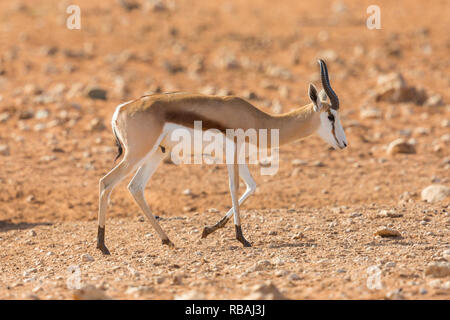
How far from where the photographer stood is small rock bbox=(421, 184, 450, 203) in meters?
8.62

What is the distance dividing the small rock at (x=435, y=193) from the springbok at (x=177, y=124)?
68.7 inches

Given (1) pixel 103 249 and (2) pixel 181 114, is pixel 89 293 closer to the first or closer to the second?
(1) pixel 103 249

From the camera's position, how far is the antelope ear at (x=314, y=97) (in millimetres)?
7455

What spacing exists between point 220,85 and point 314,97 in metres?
7.80

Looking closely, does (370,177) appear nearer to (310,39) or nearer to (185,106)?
(185,106)

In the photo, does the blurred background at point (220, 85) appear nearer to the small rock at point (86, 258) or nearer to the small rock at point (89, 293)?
the small rock at point (86, 258)

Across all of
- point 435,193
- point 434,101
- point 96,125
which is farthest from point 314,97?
point 434,101

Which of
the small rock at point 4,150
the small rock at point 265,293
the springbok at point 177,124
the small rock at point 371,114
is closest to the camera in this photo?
the small rock at point 265,293

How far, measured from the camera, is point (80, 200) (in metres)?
9.55

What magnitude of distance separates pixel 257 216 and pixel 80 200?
2723 mm

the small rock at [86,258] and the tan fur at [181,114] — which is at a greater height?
the tan fur at [181,114]

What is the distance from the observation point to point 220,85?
15195 millimetres

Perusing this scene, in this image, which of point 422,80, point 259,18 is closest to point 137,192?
point 422,80

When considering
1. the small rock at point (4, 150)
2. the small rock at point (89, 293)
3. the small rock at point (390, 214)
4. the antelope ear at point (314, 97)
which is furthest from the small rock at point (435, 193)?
the small rock at point (4, 150)
